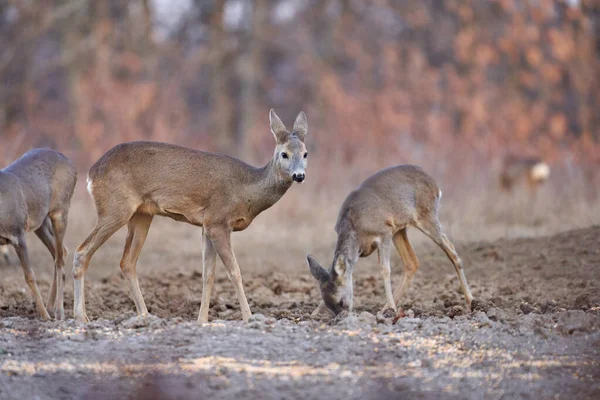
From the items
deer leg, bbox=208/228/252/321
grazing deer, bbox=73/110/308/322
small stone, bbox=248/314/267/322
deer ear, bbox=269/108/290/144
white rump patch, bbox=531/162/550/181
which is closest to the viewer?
small stone, bbox=248/314/267/322

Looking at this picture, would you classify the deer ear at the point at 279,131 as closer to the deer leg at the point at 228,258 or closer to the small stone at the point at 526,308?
the deer leg at the point at 228,258

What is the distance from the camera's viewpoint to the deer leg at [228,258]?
8384 millimetres

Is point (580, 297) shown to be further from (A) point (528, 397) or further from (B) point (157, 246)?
(B) point (157, 246)

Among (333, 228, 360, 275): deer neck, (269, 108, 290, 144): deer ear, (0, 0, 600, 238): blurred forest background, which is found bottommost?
(333, 228, 360, 275): deer neck

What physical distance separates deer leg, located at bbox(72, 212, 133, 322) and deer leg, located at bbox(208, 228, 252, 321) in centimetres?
81

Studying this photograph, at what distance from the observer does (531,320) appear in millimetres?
7680

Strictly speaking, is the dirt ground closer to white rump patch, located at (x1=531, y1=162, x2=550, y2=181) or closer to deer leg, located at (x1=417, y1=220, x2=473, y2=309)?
deer leg, located at (x1=417, y1=220, x2=473, y2=309)

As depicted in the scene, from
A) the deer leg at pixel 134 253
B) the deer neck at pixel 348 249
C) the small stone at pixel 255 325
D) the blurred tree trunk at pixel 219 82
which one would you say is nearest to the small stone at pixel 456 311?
the deer neck at pixel 348 249

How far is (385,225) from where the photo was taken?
30.2 feet

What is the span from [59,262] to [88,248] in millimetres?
883

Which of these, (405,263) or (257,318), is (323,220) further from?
(257,318)

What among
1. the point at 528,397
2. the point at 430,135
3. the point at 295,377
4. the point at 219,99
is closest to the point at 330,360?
the point at 295,377

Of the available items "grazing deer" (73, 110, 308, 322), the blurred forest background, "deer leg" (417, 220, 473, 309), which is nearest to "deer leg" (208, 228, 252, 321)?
"grazing deer" (73, 110, 308, 322)

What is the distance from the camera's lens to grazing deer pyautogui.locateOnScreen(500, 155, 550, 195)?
794 inches
